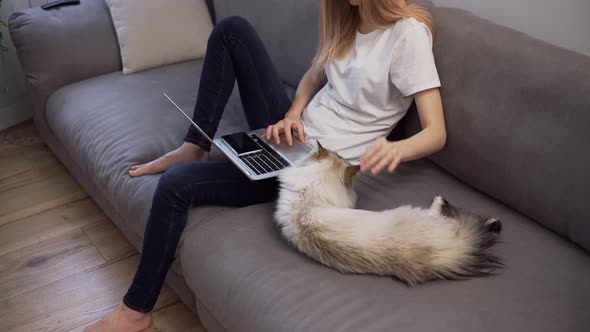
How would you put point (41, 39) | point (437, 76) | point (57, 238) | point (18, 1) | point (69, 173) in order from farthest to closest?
point (18, 1) → point (69, 173) → point (41, 39) → point (57, 238) → point (437, 76)

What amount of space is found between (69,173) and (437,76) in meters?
1.58

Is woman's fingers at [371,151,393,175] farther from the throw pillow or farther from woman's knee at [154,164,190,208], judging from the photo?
the throw pillow

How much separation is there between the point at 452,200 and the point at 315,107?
462 millimetres

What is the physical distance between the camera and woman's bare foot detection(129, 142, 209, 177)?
1.74m

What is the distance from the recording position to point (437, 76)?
4.87 ft

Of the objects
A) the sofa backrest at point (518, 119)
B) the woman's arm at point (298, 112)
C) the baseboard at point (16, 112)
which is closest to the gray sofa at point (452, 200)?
the sofa backrest at point (518, 119)

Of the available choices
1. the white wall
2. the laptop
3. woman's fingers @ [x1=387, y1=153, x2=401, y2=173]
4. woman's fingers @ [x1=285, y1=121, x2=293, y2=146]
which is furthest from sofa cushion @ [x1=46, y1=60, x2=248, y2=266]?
the white wall

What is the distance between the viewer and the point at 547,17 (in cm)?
162

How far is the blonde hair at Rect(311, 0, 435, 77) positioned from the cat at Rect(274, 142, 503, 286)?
422 mm

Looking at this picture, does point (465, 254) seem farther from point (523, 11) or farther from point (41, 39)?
point (41, 39)

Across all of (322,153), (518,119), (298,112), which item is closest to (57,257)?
(298,112)

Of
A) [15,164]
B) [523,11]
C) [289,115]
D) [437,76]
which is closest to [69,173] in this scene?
[15,164]

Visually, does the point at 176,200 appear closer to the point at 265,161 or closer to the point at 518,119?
the point at 265,161

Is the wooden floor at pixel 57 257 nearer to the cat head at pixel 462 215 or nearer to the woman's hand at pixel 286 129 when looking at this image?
the woman's hand at pixel 286 129
